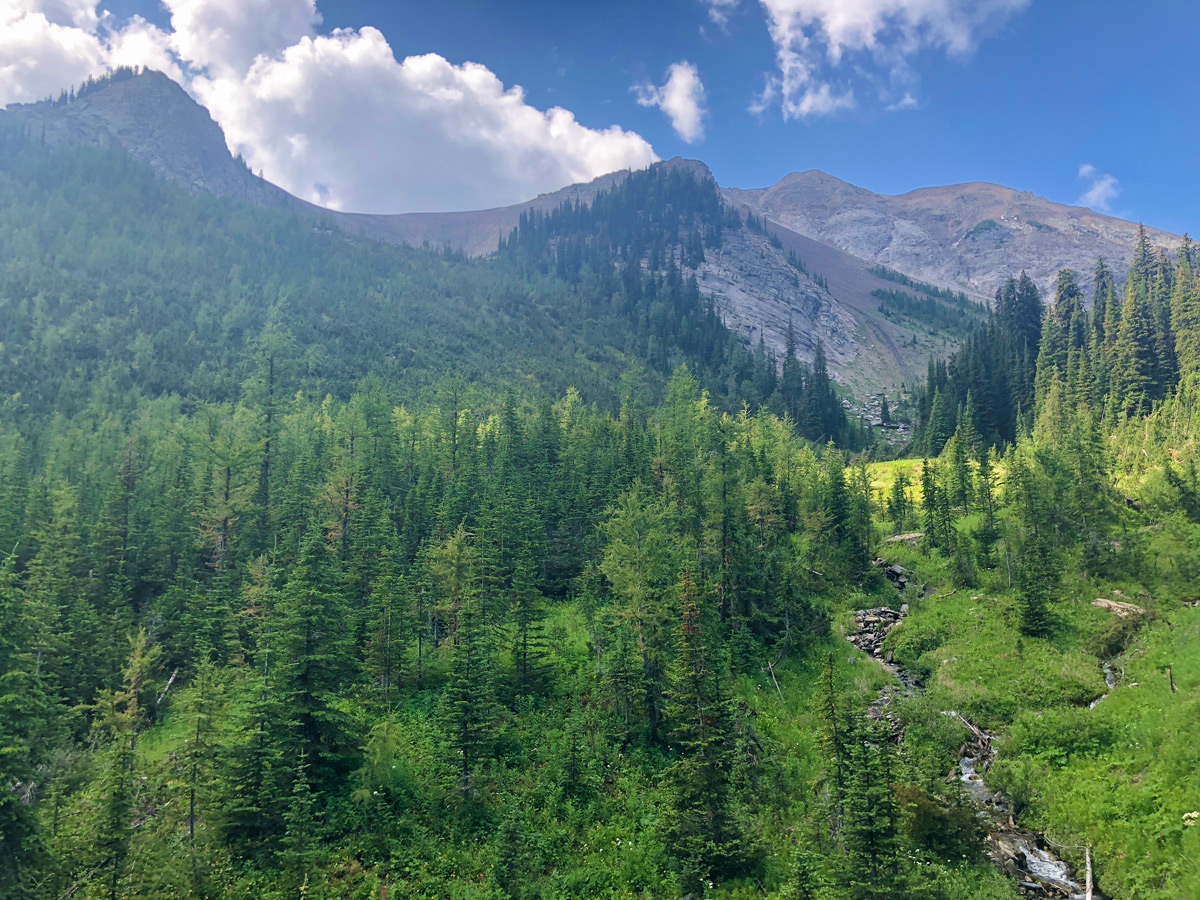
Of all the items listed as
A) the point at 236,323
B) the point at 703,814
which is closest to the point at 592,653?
the point at 703,814

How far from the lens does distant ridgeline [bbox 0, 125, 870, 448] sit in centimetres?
11056

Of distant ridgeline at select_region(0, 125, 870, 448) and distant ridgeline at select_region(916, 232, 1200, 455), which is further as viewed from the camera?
distant ridgeline at select_region(0, 125, 870, 448)

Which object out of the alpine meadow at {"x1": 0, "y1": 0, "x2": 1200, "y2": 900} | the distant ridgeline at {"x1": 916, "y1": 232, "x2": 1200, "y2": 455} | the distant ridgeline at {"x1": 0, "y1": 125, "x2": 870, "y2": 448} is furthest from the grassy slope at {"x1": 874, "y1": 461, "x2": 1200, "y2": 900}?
the distant ridgeline at {"x1": 0, "y1": 125, "x2": 870, "y2": 448}

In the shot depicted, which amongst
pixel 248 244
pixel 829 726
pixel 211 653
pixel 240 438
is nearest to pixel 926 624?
pixel 829 726

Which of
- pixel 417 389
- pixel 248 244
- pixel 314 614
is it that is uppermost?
pixel 248 244

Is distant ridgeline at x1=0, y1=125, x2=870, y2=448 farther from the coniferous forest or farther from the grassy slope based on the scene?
the grassy slope

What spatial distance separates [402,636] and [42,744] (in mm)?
18487

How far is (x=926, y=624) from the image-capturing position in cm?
4200

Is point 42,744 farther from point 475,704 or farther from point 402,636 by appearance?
point 402,636

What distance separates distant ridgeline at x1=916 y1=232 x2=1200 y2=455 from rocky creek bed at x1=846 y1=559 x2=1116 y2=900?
53.0 m

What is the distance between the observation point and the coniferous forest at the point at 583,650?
844 inches

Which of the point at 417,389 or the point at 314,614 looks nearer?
the point at 314,614

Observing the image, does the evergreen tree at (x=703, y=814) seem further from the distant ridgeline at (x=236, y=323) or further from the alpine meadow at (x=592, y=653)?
the distant ridgeline at (x=236, y=323)

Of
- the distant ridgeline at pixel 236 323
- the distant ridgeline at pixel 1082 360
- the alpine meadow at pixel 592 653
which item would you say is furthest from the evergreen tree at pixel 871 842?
the distant ridgeline at pixel 236 323
